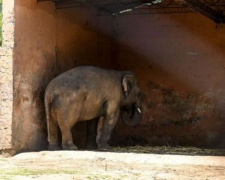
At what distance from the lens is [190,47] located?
15.3 metres

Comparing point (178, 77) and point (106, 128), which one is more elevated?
point (178, 77)

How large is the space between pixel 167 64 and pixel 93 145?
329cm

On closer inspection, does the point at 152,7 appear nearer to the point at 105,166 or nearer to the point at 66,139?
the point at 66,139

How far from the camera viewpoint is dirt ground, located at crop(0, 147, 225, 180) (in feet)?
27.7

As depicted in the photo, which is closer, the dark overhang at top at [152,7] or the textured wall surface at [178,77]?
the dark overhang at top at [152,7]

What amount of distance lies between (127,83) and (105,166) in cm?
417

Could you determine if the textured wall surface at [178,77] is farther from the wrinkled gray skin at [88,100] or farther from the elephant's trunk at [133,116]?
the wrinkled gray skin at [88,100]

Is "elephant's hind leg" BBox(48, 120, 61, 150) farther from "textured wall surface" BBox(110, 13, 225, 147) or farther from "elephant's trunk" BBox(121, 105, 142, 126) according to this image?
"textured wall surface" BBox(110, 13, 225, 147)

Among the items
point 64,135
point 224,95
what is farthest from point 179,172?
point 224,95

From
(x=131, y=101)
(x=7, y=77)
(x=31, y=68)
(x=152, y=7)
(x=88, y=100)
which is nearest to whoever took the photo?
(x=7, y=77)

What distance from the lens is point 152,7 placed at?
15492 mm

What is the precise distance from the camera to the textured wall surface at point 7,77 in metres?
10.8

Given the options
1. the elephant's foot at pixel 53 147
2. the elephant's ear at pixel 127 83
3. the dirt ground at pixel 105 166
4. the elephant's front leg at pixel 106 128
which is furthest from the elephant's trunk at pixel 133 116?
the dirt ground at pixel 105 166

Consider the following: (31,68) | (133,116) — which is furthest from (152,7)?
(31,68)
